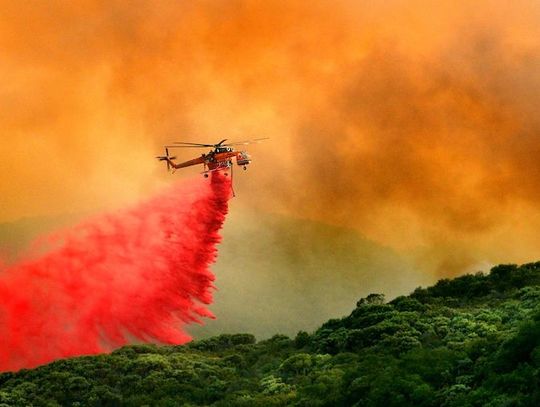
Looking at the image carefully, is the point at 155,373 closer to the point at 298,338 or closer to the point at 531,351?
the point at 298,338

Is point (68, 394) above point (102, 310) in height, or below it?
below

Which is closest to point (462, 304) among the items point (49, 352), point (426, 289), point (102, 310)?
point (426, 289)

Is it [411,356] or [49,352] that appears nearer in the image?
[411,356]

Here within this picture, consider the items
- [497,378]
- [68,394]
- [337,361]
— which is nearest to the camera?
[497,378]

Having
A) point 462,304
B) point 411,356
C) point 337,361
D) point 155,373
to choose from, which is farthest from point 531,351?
point 155,373

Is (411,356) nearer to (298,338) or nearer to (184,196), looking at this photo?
(298,338)

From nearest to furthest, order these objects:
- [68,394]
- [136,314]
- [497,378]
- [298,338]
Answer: [497,378] < [68,394] < [298,338] < [136,314]

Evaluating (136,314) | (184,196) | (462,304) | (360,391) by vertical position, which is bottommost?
(360,391)
